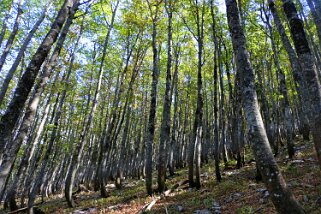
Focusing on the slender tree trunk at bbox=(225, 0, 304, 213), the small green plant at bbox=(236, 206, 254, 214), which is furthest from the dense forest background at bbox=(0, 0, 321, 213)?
the small green plant at bbox=(236, 206, 254, 214)

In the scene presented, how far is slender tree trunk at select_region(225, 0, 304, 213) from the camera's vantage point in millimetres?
4918

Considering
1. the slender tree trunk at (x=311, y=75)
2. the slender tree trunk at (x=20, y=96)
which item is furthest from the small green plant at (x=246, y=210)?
the slender tree trunk at (x=20, y=96)

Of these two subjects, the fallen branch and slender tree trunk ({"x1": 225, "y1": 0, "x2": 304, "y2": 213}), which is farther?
the fallen branch

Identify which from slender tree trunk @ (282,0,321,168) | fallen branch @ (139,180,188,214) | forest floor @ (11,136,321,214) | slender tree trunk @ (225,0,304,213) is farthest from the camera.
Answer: fallen branch @ (139,180,188,214)

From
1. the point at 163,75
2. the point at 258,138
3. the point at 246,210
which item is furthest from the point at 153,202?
the point at 163,75

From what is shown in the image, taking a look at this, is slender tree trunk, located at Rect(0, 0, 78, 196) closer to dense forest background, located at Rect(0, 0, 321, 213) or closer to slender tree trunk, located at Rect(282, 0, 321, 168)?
dense forest background, located at Rect(0, 0, 321, 213)

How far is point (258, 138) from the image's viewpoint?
5305 millimetres

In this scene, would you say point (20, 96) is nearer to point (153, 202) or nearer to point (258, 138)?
point (258, 138)

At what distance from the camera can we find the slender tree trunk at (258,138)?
4.92 metres

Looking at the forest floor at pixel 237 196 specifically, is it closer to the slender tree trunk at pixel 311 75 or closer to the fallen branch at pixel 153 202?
the fallen branch at pixel 153 202

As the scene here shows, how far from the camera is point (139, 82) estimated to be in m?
28.5

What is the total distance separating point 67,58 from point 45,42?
51.9 feet

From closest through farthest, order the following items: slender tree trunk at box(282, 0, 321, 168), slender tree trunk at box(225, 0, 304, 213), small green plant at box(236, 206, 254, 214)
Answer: slender tree trunk at box(225, 0, 304, 213) → slender tree trunk at box(282, 0, 321, 168) → small green plant at box(236, 206, 254, 214)

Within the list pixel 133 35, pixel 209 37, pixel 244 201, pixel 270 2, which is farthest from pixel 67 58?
pixel 244 201
